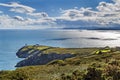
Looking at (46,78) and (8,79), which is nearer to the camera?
(8,79)

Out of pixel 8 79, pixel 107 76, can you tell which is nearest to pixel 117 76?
pixel 107 76

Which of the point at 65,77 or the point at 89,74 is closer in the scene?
the point at 89,74

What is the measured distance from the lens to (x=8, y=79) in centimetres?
3416

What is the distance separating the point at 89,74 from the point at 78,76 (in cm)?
243

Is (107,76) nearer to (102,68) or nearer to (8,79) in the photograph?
(102,68)

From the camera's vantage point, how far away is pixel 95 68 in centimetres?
3409

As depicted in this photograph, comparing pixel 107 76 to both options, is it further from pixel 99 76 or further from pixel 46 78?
pixel 46 78

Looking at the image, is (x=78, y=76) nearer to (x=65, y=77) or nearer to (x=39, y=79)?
(x=65, y=77)

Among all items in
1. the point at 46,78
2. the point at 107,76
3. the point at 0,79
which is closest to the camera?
the point at 107,76

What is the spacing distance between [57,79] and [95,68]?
4.65 metres

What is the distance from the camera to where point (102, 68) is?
112 ft

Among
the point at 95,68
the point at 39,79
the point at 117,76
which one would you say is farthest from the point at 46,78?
the point at 117,76

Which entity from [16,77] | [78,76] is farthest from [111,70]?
[16,77]

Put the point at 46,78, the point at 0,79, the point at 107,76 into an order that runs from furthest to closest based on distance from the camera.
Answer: the point at 46,78 → the point at 0,79 → the point at 107,76
